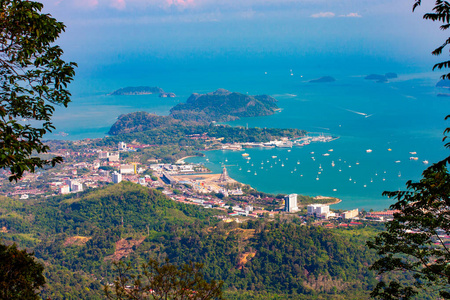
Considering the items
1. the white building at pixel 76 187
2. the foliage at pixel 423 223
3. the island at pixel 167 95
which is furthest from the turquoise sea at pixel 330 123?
the foliage at pixel 423 223

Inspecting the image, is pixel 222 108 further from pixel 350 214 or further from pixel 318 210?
pixel 350 214

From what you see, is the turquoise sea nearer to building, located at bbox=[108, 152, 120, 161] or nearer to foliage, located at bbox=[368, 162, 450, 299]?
building, located at bbox=[108, 152, 120, 161]

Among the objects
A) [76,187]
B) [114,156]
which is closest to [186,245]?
[76,187]

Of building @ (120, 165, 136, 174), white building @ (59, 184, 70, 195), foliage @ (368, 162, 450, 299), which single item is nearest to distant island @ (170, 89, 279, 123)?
building @ (120, 165, 136, 174)

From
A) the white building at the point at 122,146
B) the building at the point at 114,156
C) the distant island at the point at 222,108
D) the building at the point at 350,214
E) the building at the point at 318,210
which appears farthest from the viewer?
the distant island at the point at 222,108

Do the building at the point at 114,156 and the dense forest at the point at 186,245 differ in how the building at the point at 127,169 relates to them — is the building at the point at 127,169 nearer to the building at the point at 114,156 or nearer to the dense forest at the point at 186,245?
the building at the point at 114,156

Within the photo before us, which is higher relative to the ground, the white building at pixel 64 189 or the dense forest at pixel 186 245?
the white building at pixel 64 189

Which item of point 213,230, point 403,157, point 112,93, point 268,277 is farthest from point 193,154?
point 112,93
